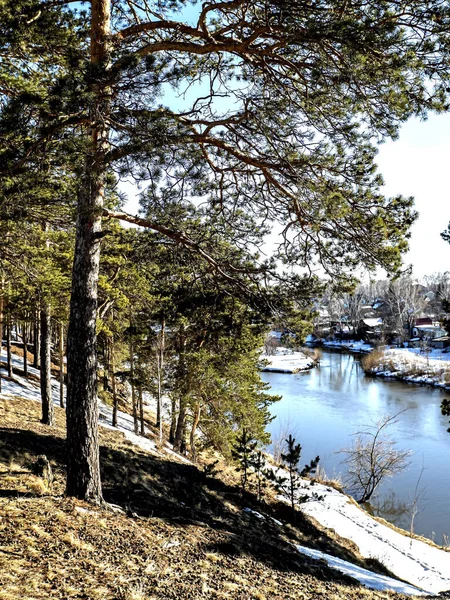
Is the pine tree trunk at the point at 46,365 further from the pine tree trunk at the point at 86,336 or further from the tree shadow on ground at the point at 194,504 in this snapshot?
the pine tree trunk at the point at 86,336

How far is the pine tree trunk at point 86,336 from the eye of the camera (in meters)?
4.96

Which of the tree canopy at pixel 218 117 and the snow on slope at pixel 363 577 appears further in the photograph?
the snow on slope at pixel 363 577

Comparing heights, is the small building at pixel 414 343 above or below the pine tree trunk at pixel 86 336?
below

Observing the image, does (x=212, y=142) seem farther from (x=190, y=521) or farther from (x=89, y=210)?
(x=190, y=521)

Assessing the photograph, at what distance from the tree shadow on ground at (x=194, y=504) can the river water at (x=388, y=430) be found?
8.09m

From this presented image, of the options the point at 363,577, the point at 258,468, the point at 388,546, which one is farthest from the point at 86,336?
the point at 388,546

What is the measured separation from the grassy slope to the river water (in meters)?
9.42

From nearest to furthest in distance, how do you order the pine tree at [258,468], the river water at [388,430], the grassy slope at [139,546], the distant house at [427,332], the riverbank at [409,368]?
1. the grassy slope at [139,546]
2. the pine tree at [258,468]
3. the river water at [388,430]
4. the riverbank at [409,368]
5. the distant house at [427,332]

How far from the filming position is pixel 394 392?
32.6 meters

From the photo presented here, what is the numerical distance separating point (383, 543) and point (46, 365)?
10122 mm

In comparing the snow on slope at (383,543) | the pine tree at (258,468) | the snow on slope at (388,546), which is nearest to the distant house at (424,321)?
the snow on slope at (383,543)

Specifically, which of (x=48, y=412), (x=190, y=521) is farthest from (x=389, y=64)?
(x=48, y=412)

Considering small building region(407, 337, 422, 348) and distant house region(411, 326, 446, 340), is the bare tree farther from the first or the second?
distant house region(411, 326, 446, 340)

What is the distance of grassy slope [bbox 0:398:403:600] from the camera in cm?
347
